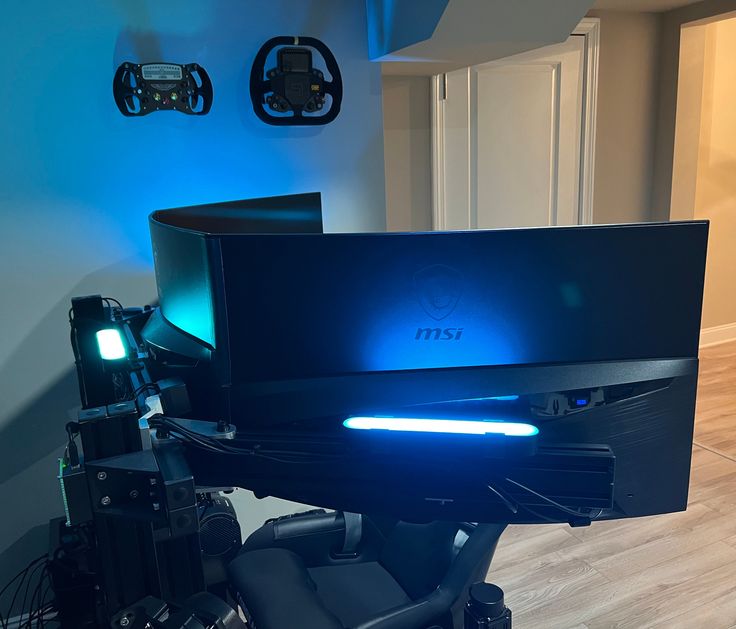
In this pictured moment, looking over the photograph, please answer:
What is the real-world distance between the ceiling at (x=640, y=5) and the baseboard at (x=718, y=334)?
2.22m

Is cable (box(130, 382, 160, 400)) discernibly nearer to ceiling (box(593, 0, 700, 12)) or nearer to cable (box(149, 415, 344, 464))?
cable (box(149, 415, 344, 464))

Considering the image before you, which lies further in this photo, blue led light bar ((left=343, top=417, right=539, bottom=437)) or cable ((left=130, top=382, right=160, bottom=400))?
cable ((left=130, top=382, right=160, bottom=400))

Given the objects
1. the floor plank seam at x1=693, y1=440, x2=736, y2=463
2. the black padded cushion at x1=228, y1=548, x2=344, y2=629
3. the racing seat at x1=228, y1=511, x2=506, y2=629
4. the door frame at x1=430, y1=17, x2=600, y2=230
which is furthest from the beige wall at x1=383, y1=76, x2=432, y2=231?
the black padded cushion at x1=228, y1=548, x2=344, y2=629

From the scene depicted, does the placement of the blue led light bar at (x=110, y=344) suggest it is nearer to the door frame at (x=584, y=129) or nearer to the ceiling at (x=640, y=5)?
the door frame at (x=584, y=129)

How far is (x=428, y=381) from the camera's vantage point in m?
0.86

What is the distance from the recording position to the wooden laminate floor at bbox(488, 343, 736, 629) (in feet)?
6.85

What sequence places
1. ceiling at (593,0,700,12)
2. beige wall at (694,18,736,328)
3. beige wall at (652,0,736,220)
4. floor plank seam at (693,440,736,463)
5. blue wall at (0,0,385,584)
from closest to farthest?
blue wall at (0,0,385,584)
floor plank seam at (693,440,736,463)
ceiling at (593,0,700,12)
beige wall at (652,0,736,220)
beige wall at (694,18,736,328)

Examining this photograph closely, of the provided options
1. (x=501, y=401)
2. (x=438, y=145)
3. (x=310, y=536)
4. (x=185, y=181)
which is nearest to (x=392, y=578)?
(x=310, y=536)

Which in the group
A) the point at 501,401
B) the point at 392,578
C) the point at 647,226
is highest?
the point at 647,226

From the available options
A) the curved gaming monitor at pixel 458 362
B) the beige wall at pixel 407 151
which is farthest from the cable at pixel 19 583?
the beige wall at pixel 407 151

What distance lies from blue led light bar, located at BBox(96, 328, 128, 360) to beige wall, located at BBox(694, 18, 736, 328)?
411 centimetres

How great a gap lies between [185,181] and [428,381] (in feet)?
5.26

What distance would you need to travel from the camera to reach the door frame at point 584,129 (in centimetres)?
324

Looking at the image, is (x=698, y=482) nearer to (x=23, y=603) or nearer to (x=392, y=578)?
(x=392, y=578)
